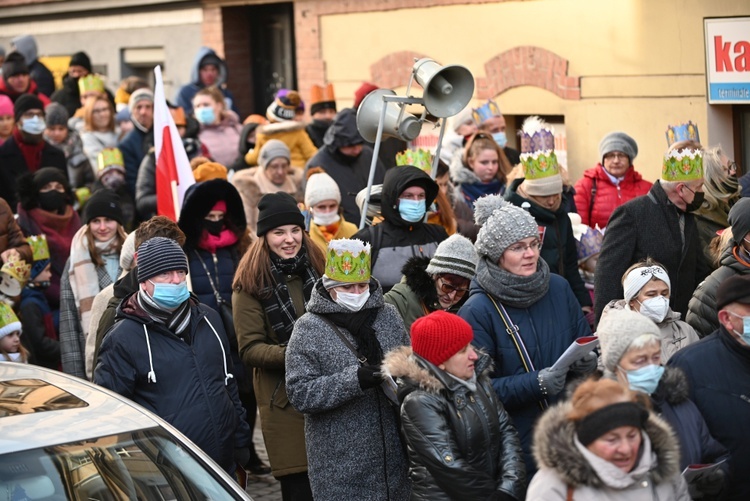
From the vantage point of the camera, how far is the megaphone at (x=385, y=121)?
8.33 meters

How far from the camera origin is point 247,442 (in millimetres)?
6562

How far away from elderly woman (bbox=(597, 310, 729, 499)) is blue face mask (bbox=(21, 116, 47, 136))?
8147 mm

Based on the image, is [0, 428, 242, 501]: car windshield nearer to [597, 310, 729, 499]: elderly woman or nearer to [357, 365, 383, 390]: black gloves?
[357, 365, 383, 390]: black gloves

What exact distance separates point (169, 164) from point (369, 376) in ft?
12.4

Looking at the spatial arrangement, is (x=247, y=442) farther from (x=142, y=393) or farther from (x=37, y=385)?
(x=37, y=385)

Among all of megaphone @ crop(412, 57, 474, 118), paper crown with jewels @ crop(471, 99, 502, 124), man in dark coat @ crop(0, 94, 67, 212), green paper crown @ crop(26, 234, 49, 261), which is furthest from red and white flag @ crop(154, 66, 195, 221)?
man in dark coat @ crop(0, 94, 67, 212)

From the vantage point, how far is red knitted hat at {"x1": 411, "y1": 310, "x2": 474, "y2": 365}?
5176 millimetres

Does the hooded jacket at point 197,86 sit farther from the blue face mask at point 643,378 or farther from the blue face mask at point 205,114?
the blue face mask at point 643,378

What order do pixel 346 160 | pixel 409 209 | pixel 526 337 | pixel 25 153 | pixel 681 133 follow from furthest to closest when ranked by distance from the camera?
1. pixel 25 153
2. pixel 346 160
3. pixel 681 133
4. pixel 409 209
5. pixel 526 337

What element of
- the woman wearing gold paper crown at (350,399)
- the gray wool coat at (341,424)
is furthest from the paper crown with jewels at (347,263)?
the gray wool coat at (341,424)

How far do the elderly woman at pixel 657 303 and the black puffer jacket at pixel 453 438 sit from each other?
3.83 ft

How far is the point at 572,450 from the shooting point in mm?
4340

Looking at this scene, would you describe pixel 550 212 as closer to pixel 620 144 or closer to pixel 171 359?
pixel 620 144

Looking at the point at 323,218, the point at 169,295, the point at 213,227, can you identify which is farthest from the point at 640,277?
the point at 323,218
